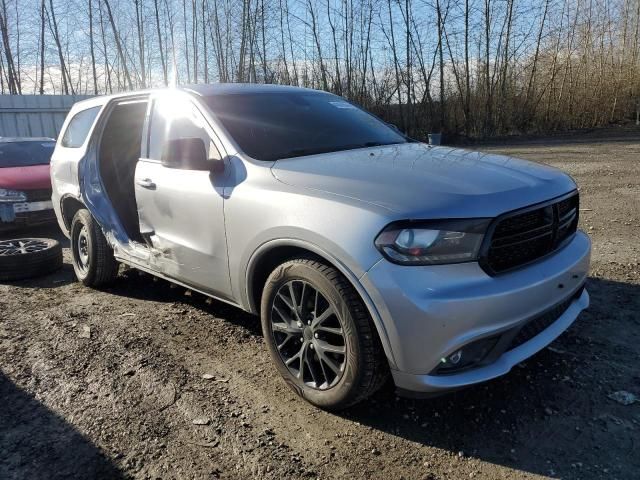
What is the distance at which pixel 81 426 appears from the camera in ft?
8.71

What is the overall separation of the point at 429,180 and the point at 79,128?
155 inches

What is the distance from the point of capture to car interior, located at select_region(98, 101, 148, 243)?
4668 millimetres

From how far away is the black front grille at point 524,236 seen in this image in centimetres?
235

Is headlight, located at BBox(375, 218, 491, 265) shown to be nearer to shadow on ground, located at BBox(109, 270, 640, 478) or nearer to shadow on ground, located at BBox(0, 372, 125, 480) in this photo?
shadow on ground, located at BBox(109, 270, 640, 478)

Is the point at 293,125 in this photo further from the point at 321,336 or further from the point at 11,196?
the point at 11,196

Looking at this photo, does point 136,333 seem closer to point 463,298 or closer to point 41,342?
point 41,342

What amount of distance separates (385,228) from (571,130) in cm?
2014

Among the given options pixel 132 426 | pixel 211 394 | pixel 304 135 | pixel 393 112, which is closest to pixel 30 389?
pixel 132 426

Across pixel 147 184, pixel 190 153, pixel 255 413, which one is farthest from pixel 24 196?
pixel 255 413

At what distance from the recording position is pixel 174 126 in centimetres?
370

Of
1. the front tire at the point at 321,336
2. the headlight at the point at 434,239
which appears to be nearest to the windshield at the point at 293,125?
the front tire at the point at 321,336

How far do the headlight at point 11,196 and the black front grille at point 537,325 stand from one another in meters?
6.81

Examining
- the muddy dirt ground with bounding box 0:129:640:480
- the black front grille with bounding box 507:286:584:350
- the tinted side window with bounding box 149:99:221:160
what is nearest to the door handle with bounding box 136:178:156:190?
the tinted side window with bounding box 149:99:221:160

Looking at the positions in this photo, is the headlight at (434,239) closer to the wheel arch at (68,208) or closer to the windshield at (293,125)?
the windshield at (293,125)
